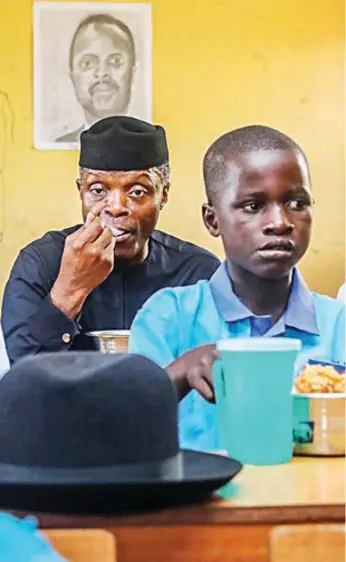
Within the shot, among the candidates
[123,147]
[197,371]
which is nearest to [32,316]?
[123,147]

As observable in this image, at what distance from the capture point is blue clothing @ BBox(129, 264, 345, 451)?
104 centimetres

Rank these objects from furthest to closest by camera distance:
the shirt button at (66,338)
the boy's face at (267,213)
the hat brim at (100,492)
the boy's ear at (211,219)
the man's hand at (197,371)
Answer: the shirt button at (66,338) → the boy's ear at (211,219) → the boy's face at (267,213) → the man's hand at (197,371) → the hat brim at (100,492)

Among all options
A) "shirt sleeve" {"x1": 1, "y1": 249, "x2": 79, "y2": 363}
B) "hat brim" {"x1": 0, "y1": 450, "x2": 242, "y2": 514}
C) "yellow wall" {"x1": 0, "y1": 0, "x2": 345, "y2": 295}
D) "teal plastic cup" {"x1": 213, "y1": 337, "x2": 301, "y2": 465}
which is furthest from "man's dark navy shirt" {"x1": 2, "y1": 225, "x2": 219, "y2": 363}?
"hat brim" {"x1": 0, "y1": 450, "x2": 242, "y2": 514}

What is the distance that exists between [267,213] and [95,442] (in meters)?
0.49

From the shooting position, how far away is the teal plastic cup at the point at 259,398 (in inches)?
28.9

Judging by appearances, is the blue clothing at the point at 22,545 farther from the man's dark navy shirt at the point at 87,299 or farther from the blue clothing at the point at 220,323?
the man's dark navy shirt at the point at 87,299

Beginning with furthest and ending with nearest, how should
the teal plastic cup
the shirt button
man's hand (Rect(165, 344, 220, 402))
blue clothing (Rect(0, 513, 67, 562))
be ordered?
the shirt button, man's hand (Rect(165, 344, 220, 402)), the teal plastic cup, blue clothing (Rect(0, 513, 67, 562))

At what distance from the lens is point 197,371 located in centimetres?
85

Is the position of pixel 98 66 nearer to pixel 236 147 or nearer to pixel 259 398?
pixel 236 147

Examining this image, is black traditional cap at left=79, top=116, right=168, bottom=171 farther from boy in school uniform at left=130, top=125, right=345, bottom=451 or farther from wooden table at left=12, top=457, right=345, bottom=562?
wooden table at left=12, top=457, right=345, bottom=562

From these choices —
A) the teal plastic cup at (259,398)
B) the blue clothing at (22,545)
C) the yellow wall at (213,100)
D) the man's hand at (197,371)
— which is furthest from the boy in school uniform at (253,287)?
the yellow wall at (213,100)

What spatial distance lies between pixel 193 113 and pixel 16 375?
1.85 metres

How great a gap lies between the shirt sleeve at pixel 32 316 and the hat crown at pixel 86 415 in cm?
98

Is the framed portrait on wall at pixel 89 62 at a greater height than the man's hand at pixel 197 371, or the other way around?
the framed portrait on wall at pixel 89 62
